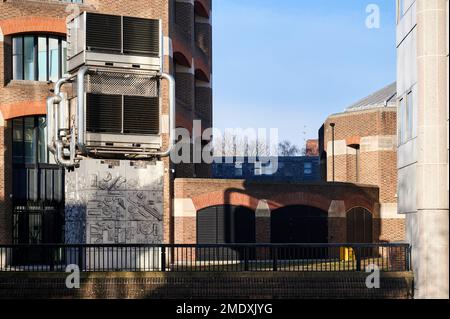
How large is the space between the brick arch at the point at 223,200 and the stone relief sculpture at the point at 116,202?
27.3 feet

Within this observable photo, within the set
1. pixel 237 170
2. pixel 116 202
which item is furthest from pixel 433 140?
pixel 237 170

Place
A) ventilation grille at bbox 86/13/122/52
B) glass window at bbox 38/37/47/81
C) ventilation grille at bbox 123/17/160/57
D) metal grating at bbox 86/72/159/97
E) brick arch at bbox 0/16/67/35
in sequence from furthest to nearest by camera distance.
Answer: glass window at bbox 38/37/47/81 → brick arch at bbox 0/16/67/35 → ventilation grille at bbox 123/17/160/57 → ventilation grille at bbox 86/13/122/52 → metal grating at bbox 86/72/159/97

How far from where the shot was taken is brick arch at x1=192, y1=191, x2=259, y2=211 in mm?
42062

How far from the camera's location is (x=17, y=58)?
130 ft

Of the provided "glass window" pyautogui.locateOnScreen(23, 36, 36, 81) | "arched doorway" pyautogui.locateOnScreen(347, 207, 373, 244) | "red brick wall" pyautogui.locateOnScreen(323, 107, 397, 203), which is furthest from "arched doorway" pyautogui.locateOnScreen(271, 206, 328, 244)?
"glass window" pyautogui.locateOnScreen(23, 36, 36, 81)

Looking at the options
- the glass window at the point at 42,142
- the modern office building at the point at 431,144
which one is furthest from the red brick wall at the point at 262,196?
the modern office building at the point at 431,144

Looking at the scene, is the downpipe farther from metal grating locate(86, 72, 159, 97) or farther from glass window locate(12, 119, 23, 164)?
glass window locate(12, 119, 23, 164)

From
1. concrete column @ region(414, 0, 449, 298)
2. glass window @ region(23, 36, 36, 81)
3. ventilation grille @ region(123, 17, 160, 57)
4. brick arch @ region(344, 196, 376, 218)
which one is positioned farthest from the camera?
brick arch @ region(344, 196, 376, 218)

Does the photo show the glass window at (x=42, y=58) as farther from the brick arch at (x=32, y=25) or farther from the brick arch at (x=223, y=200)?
the brick arch at (x=223, y=200)

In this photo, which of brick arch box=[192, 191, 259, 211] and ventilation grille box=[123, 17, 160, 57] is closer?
ventilation grille box=[123, 17, 160, 57]

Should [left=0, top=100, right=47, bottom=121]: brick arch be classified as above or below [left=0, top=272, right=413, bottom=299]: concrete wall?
above

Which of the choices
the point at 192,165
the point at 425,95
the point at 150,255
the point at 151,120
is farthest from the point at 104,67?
the point at 192,165

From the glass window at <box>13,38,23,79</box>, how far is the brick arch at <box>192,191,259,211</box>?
9.21 metres

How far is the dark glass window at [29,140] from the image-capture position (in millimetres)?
39562
